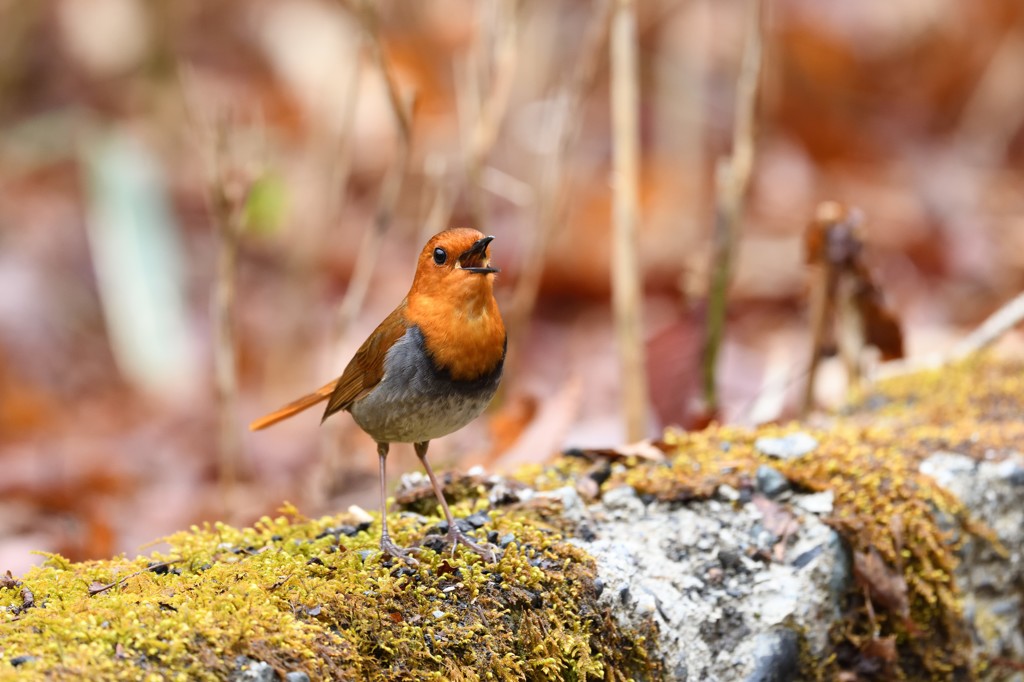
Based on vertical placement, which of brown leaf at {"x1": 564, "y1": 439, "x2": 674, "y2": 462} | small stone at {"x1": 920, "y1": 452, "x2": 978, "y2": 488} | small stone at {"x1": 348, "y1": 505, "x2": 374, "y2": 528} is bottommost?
small stone at {"x1": 920, "y1": 452, "x2": 978, "y2": 488}

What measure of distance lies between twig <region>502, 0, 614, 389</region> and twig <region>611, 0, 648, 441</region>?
107 mm

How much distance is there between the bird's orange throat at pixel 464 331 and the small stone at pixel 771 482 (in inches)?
32.0

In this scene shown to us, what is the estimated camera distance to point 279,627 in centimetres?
211

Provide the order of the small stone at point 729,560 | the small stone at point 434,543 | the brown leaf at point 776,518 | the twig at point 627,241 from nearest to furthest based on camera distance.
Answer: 1. the small stone at point 434,543
2. the small stone at point 729,560
3. the brown leaf at point 776,518
4. the twig at point 627,241

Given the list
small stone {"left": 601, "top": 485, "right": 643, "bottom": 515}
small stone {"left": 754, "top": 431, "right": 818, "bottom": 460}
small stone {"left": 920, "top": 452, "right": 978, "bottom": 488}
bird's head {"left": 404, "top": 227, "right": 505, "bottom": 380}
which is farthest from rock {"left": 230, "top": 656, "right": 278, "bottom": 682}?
small stone {"left": 920, "top": 452, "right": 978, "bottom": 488}

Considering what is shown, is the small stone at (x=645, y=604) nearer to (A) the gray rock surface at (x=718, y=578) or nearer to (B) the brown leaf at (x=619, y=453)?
(A) the gray rock surface at (x=718, y=578)

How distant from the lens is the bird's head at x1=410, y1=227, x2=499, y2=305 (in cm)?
271

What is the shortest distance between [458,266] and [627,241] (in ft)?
4.81

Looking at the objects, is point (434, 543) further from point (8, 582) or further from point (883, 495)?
point (883, 495)

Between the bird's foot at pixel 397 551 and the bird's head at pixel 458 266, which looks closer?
the bird's foot at pixel 397 551

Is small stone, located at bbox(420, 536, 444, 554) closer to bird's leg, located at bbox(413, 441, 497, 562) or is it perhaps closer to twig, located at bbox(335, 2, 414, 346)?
bird's leg, located at bbox(413, 441, 497, 562)

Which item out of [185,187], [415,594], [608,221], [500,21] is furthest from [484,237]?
[185,187]

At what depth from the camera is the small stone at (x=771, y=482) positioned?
303 centimetres

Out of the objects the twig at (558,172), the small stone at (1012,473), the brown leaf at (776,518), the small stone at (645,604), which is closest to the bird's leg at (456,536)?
the small stone at (645,604)
